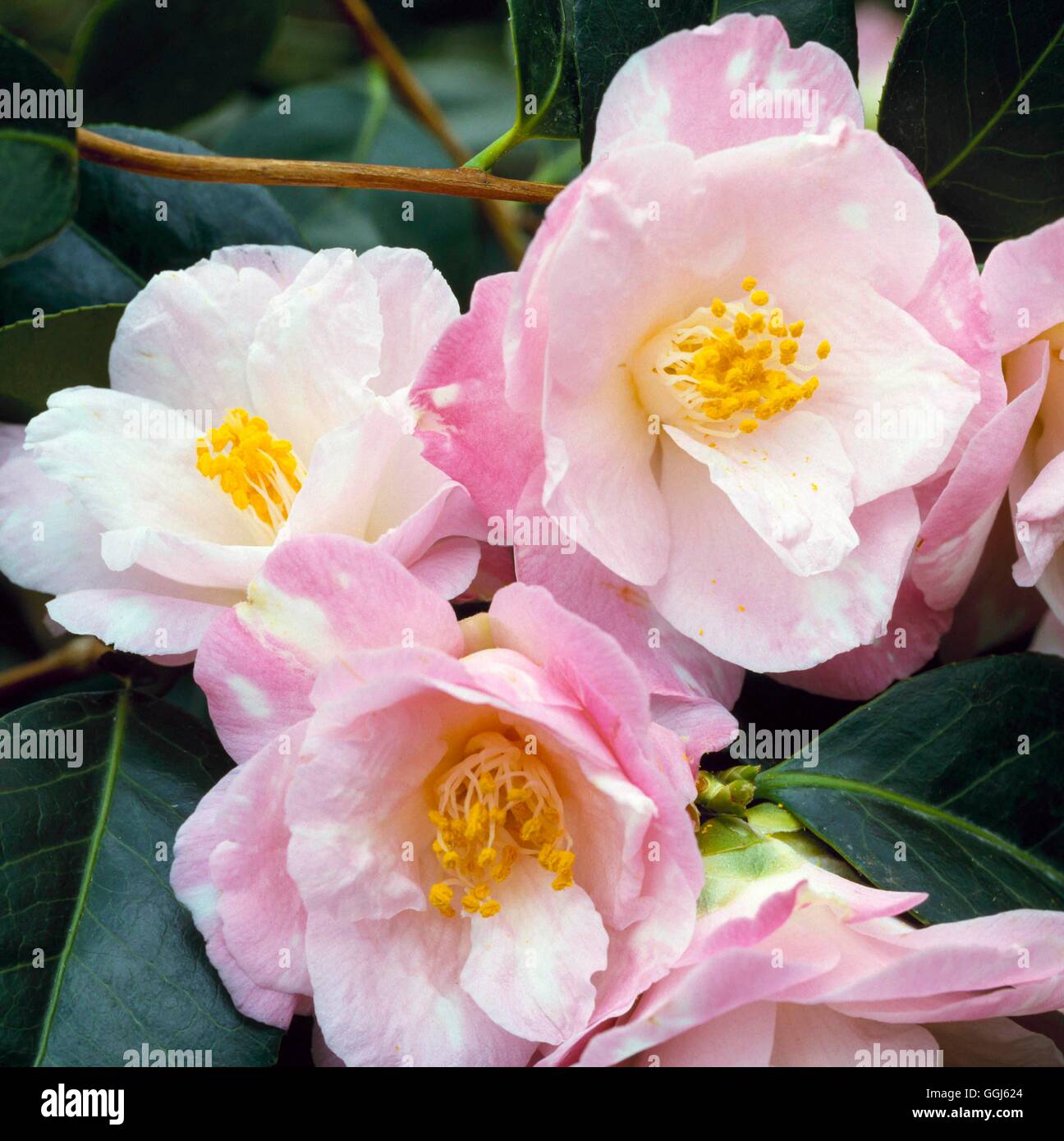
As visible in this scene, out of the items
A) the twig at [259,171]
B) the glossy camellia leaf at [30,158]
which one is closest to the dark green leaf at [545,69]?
the twig at [259,171]

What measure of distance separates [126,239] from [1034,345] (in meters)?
0.76

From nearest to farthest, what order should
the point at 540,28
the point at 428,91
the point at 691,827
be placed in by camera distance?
the point at 691,827 → the point at 540,28 → the point at 428,91

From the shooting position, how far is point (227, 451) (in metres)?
0.88

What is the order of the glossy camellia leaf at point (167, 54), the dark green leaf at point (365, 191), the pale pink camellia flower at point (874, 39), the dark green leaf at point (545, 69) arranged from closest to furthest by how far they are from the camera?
1. the dark green leaf at point (545, 69)
2. the glossy camellia leaf at point (167, 54)
3. the dark green leaf at point (365, 191)
4. the pale pink camellia flower at point (874, 39)

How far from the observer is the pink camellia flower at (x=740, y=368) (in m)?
0.75

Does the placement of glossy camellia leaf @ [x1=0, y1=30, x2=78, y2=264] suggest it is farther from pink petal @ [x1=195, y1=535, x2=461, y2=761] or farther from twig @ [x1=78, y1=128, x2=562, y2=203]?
pink petal @ [x1=195, y1=535, x2=461, y2=761]

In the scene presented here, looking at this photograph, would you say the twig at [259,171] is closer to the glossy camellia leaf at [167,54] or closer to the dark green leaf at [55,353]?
the dark green leaf at [55,353]

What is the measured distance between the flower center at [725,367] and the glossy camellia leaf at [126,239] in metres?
0.42

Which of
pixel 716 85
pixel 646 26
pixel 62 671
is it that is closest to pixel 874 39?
pixel 646 26

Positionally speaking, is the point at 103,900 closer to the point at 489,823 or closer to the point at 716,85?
the point at 489,823

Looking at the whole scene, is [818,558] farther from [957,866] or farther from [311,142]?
[311,142]

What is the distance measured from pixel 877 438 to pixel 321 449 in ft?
1.23

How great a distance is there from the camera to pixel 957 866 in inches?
32.7
